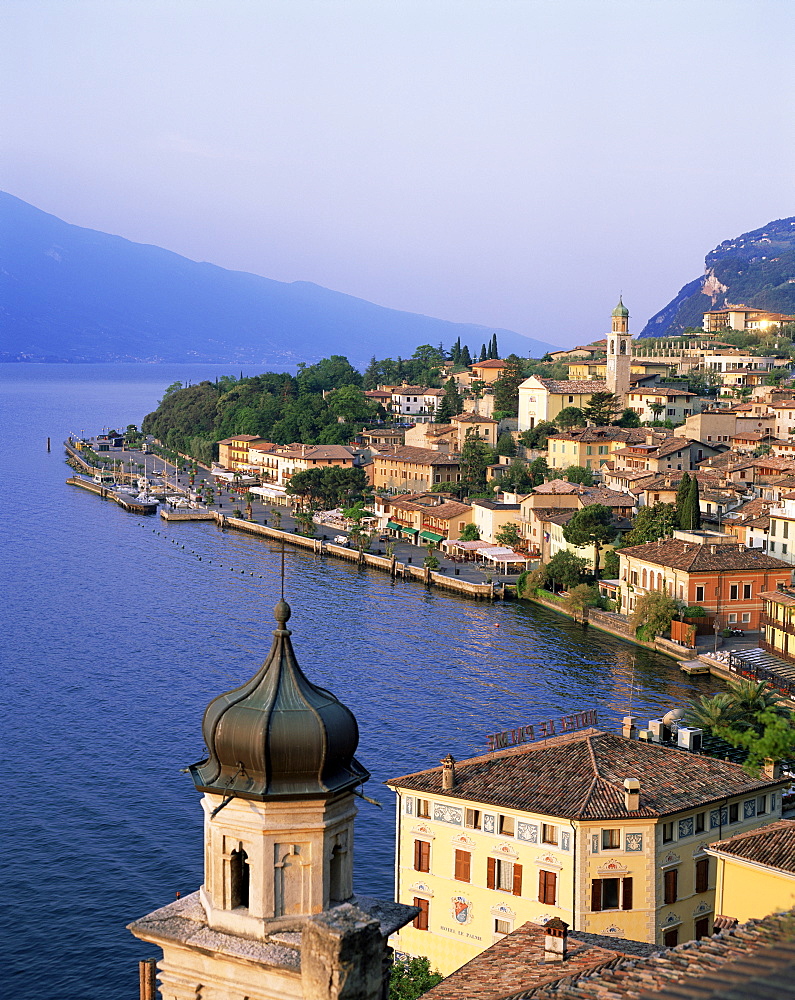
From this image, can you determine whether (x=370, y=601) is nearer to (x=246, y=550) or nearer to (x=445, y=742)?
(x=246, y=550)

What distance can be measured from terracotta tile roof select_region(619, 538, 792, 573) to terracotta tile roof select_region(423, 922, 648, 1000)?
34006mm

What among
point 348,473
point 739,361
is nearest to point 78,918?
point 348,473

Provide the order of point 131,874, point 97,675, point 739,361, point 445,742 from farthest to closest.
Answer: point 739,361 < point 97,675 < point 445,742 < point 131,874

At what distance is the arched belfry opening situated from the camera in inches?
317

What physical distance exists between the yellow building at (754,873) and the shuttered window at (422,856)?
20.3 ft

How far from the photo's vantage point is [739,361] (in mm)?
95125

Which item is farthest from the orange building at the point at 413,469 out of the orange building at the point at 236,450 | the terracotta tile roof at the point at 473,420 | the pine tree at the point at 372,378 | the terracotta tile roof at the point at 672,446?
the pine tree at the point at 372,378

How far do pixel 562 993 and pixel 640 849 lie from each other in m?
12.7

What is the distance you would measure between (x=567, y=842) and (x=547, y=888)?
2.64 ft

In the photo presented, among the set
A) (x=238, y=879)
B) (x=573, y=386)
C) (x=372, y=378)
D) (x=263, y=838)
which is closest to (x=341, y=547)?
(x=573, y=386)

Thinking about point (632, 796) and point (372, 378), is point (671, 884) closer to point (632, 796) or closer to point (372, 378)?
point (632, 796)

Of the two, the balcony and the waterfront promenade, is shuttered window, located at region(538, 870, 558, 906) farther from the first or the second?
the balcony

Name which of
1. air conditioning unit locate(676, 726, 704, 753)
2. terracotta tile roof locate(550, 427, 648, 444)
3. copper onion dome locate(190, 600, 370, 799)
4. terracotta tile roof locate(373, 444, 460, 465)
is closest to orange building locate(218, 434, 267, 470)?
terracotta tile roof locate(373, 444, 460, 465)

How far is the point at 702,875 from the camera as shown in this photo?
20.7 m
